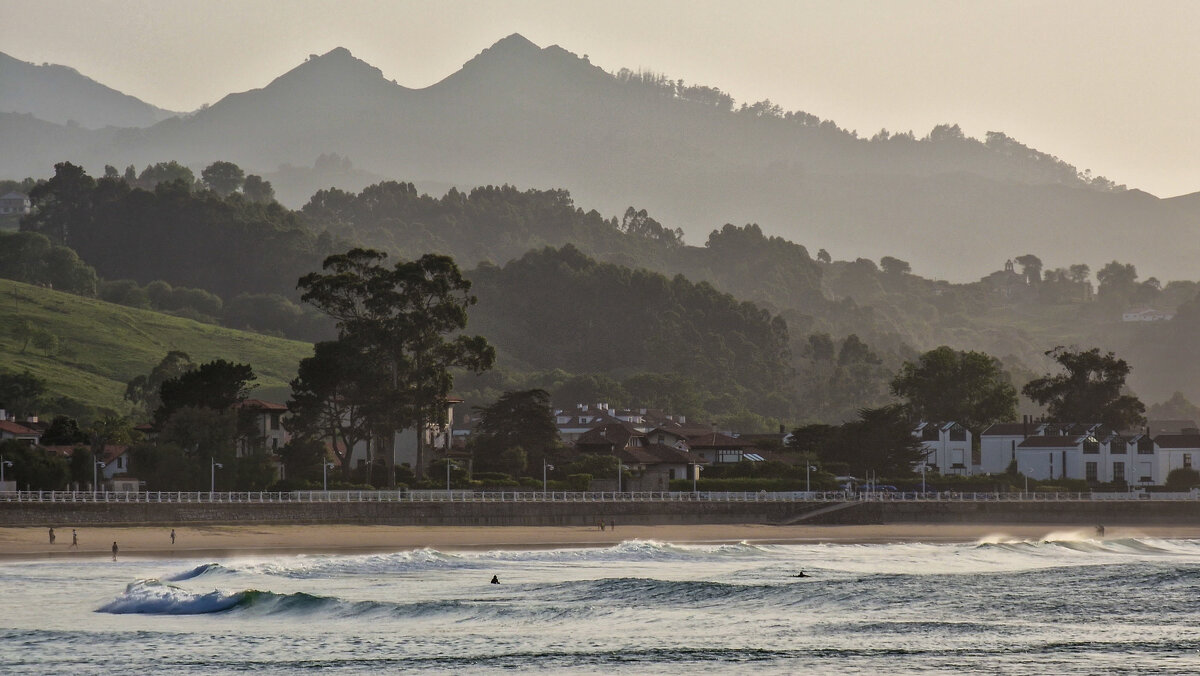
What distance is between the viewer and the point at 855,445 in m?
112

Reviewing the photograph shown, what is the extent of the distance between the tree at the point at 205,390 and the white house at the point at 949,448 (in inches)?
2225

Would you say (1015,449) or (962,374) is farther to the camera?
(962,374)

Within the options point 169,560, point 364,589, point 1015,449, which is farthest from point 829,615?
point 1015,449

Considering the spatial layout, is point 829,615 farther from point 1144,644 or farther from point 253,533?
point 253,533

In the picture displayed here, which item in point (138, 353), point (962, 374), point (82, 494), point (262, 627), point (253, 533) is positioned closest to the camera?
point (262, 627)

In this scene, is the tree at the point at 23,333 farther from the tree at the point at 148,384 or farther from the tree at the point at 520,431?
the tree at the point at 520,431

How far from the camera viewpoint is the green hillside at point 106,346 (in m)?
155

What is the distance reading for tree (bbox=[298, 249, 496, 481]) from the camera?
9769 centimetres

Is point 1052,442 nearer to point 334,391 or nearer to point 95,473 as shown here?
point 334,391

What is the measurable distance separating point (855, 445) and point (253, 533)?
54360mm

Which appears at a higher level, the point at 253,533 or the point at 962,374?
the point at 962,374

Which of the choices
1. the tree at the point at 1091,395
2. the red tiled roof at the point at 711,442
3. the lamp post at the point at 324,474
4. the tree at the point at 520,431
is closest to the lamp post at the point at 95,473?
the lamp post at the point at 324,474

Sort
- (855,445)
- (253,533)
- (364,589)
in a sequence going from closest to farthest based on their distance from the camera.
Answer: (364,589), (253,533), (855,445)

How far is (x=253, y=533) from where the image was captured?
71688 millimetres
